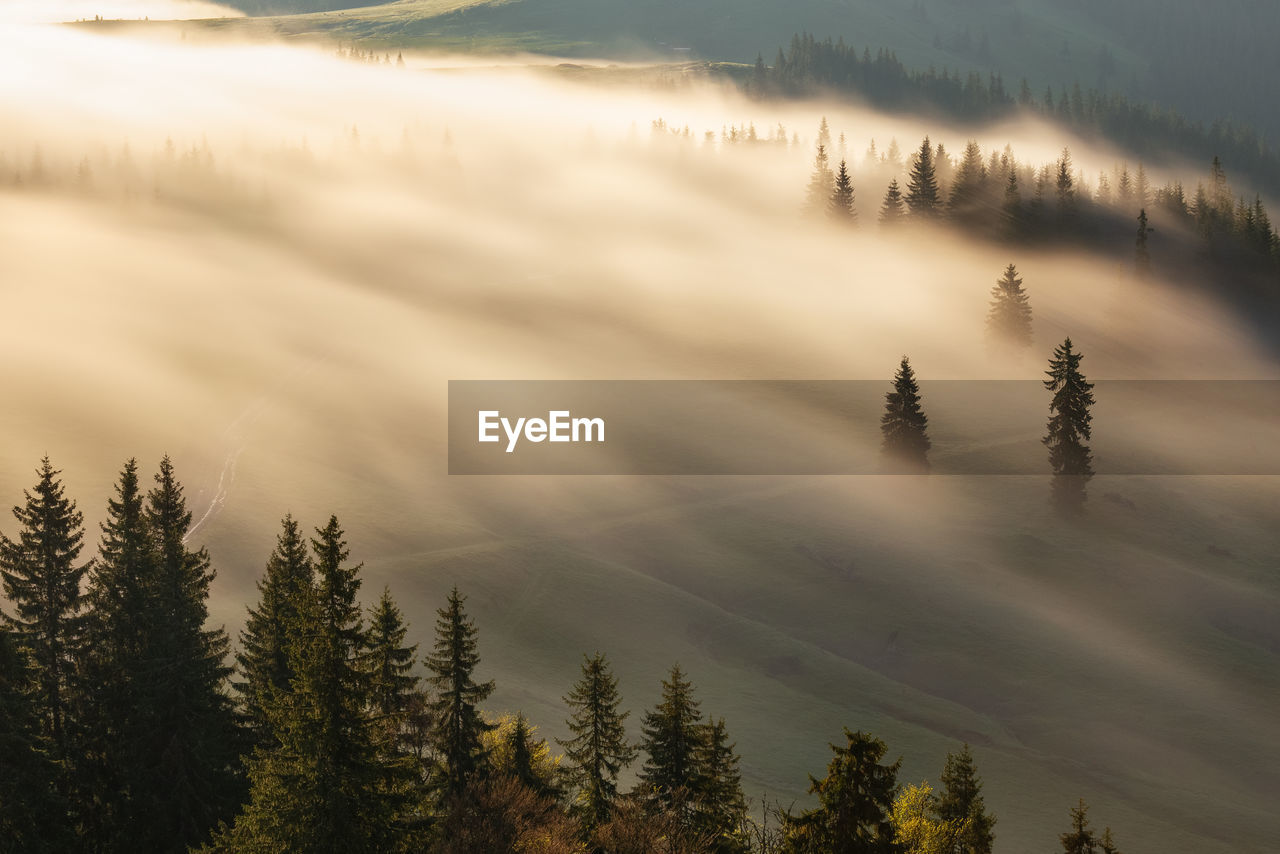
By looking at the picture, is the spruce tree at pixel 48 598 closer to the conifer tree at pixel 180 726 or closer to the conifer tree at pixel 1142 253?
the conifer tree at pixel 180 726

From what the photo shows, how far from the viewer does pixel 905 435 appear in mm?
128875

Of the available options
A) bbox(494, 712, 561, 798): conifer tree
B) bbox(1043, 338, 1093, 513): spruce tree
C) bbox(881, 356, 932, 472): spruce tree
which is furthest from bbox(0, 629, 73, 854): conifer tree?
bbox(1043, 338, 1093, 513): spruce tree

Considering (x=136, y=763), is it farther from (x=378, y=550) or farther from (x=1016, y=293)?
(x=1016, y=293)

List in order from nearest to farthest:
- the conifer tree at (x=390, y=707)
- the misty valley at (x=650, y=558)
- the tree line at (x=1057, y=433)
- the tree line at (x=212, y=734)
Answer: the conifer tree at (x=390, y=707)
the tree line at (x=212, y=734)
the misty valley at (x=650, y=558)
the tree line at (x=1057, y=433)

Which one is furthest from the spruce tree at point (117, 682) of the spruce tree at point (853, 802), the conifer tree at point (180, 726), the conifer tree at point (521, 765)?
the spruce tree at point (853, 802)

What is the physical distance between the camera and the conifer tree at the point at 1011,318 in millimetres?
160875

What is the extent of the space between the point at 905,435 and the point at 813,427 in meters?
13.7

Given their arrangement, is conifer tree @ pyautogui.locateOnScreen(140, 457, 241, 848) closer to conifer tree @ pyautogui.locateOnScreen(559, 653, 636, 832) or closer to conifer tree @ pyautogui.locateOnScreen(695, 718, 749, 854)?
conifer tree @ pyautogui.locateOnScreen(559, 653, 636, 832)

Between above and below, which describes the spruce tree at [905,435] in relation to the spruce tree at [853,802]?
below

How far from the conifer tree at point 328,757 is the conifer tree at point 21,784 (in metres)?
11.9

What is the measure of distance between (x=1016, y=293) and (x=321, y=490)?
3498 inches

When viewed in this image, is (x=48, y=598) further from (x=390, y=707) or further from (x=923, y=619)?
(x=923, y=619)

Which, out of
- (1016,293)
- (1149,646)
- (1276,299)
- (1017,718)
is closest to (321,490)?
(1017,718)

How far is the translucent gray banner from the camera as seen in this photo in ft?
436
